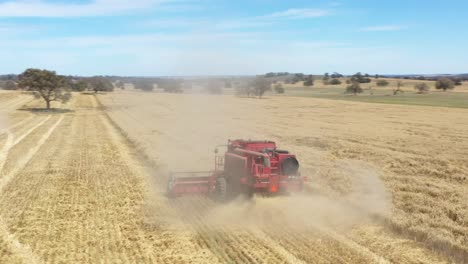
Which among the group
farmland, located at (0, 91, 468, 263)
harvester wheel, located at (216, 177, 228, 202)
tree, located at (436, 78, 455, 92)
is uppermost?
harvester wheel, located at (216, 177, 228, 202)

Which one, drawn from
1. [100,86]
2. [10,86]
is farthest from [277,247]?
[10,86]

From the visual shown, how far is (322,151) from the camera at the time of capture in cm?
2662

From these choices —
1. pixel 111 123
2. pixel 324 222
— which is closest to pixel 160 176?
pixel 324 222

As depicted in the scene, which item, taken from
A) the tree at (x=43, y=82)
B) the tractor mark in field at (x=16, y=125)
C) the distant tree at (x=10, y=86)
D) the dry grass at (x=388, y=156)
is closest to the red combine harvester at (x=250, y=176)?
the dry grass at (x=388, y=156)

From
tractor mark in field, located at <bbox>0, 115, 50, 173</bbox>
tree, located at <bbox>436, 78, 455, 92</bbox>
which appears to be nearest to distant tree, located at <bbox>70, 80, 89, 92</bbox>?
tractor mark in field, located at <bbox>0, 115, 50, 173</bbox>

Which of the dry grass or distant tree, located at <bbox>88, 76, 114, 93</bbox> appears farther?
distant tree, located at <bbox>88, 76, 114, 93</bbox>

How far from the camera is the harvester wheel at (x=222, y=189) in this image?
1533 centimetres

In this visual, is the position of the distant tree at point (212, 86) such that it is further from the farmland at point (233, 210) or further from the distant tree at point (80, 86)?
the distant tree at point (80, 86)

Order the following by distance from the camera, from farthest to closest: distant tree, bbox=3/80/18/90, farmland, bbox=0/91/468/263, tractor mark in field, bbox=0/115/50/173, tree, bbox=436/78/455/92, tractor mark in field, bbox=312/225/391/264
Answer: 1. distant tree, bbox=3/80/18/90
2. tree, bbox=436/78/455/92
3. tractor mark in field, bbox=0/115/50/173
4. farmland, bbox=0/91/468/263
5. tractor mark in field, bbox=312/225/391/264

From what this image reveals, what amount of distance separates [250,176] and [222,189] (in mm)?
1308

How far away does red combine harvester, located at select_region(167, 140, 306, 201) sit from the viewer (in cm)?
1450

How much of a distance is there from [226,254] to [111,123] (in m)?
38.1

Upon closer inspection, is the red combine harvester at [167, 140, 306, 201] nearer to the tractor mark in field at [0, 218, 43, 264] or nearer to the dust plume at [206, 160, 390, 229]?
the dust plume at [206, 160, 390, 229]

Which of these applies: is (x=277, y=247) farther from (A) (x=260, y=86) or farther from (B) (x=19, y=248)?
(A) (x=260, y=86)
